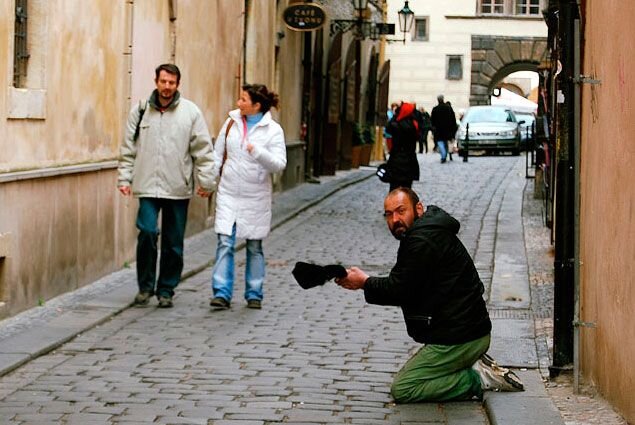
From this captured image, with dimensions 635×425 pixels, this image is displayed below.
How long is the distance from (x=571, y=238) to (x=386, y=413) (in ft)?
4.98

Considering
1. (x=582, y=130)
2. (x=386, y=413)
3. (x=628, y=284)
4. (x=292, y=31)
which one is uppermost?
(x=292, y=31)

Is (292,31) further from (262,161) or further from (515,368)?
(515,368)

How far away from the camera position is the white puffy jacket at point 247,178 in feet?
38.2

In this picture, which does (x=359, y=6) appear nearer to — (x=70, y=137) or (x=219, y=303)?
(x=70, y=137)

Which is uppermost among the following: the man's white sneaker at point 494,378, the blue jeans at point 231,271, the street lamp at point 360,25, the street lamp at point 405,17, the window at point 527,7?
the window at point 527,7

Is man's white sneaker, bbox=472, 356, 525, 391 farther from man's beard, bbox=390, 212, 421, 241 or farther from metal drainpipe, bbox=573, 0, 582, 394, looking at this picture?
man's beard, bbox=390, 212, 421, 241

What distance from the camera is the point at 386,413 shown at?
25.1 ft

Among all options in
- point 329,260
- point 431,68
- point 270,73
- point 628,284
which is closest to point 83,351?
point 628,284

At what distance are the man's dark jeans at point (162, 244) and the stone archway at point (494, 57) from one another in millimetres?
44503

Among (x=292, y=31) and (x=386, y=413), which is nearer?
(x=386, y=413)

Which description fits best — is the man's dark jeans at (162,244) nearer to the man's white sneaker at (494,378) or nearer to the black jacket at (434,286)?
the black jacket at (434,286)

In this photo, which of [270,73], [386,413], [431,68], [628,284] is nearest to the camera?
[628,284]

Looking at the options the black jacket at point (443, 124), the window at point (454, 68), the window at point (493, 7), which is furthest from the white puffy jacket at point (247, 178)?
the window at point (454, 68)

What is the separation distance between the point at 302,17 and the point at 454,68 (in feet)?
107
